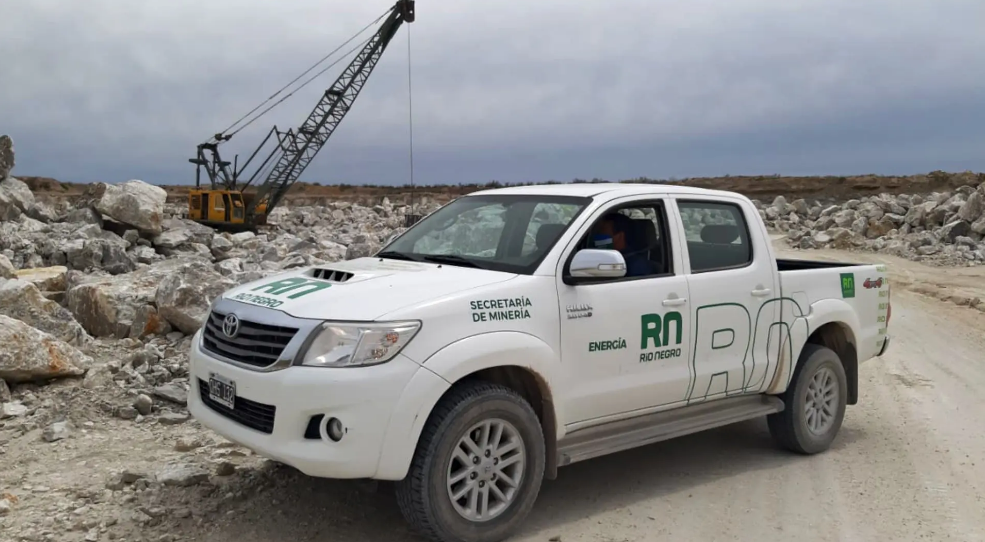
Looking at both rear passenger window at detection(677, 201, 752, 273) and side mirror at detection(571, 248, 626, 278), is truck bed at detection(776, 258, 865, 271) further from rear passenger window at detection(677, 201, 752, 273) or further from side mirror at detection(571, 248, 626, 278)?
side mirror at detection(571, 248, 626, 278)

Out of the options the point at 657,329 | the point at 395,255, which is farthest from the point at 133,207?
the point at 657,329

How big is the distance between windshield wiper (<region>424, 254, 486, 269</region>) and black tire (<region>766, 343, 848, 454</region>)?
277 centimetres

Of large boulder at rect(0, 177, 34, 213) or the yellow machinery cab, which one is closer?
large boulder at rect(0, 177, 34, 213)

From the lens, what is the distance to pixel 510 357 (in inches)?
175

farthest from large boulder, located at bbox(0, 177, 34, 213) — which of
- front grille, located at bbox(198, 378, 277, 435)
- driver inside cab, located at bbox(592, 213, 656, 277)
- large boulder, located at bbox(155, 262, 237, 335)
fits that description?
driver inside cab, located at bbox(592, 213, 656, 277)

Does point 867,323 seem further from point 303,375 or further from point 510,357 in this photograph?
point 303,375

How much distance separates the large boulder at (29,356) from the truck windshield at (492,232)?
3.15 meters

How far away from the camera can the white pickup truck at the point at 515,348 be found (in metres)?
4.08

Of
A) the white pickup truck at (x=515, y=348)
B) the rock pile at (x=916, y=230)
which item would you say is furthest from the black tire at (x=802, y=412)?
the rock pile at (x=916, y=230)

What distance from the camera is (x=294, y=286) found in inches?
184

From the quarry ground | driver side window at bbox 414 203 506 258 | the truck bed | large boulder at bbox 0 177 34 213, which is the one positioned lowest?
the quarry ground

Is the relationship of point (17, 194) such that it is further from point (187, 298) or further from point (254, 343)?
point (254, 343)

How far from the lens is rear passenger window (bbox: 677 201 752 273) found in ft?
18.6

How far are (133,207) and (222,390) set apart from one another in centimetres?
1579
